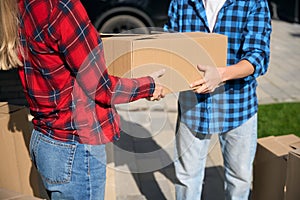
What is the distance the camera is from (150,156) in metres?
3.68

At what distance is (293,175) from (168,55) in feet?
2.91

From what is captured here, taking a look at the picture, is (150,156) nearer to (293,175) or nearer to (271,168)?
(271,168)

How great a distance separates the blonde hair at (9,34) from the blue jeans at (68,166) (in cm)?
30

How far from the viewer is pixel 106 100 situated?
1.58 meters

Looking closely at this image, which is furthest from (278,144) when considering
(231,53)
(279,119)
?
(279,119)

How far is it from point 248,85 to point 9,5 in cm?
119

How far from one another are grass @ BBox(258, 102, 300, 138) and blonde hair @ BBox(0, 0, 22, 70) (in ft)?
9.50

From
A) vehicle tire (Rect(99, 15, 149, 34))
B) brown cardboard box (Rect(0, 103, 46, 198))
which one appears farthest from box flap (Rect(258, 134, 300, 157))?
vehicle tire (Rect(99, 15, 149, 34))

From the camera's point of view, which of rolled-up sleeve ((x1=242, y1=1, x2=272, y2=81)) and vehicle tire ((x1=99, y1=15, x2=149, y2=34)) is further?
vehicle tire ((x1=99, y1=15, x2=149, y2=34))

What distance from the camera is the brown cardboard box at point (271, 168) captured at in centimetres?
243

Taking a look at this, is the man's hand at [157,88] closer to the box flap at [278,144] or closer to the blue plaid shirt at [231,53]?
the blue plaid shirt at [231,53]

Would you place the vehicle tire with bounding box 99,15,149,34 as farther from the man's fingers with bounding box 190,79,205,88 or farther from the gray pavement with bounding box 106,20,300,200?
the man's fingers with bounding box 190,79,205,88

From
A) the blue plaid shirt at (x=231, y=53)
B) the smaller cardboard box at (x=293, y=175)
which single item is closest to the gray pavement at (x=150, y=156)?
the blue plaid shirt at (x=231, y=53)

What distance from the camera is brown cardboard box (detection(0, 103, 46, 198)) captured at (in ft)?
7.77
